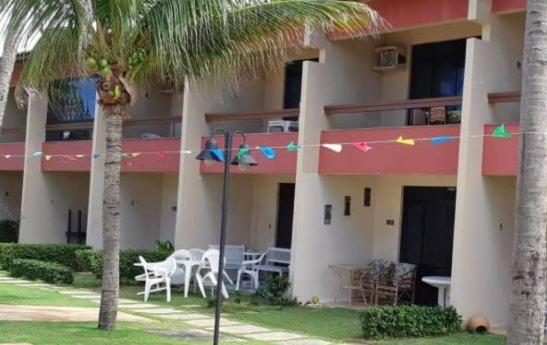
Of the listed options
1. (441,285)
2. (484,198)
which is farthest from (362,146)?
(441,285)

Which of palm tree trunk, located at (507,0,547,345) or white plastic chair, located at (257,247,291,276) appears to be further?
white plastic chair, located at (257,247,291,276)

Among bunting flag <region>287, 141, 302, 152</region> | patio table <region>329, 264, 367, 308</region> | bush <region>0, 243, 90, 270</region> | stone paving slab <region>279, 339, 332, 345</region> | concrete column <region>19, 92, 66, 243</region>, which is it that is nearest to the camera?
stone paving slab <region>279, 339, 332, 345</region>

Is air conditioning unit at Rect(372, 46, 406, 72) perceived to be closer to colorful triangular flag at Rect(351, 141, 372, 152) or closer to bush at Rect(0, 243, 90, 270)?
colorful triangular flag at Rect(351, 141, 372, 152)

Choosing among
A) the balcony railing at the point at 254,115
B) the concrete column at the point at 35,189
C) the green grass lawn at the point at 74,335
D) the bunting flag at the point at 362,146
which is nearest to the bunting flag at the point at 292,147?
the balcony railing at the point at 254,115

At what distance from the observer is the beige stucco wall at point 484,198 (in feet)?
42.0

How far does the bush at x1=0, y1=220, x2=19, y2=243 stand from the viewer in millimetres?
26703

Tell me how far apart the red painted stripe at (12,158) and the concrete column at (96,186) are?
3948 millimetres

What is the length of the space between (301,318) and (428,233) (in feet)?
11.7

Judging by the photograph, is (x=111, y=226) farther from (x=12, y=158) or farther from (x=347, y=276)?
(x=12, y=158)

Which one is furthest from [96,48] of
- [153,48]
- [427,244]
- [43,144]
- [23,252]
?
[43,144]

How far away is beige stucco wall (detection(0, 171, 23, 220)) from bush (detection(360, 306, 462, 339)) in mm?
19717

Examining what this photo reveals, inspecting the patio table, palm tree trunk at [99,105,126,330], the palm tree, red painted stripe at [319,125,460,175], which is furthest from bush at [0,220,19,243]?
palm tree trunk at [99,105,126,330]

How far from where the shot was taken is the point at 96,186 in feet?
70.8

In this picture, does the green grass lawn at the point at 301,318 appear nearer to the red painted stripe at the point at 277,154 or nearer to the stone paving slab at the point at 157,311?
the stone paving slab at the point at 157,311
